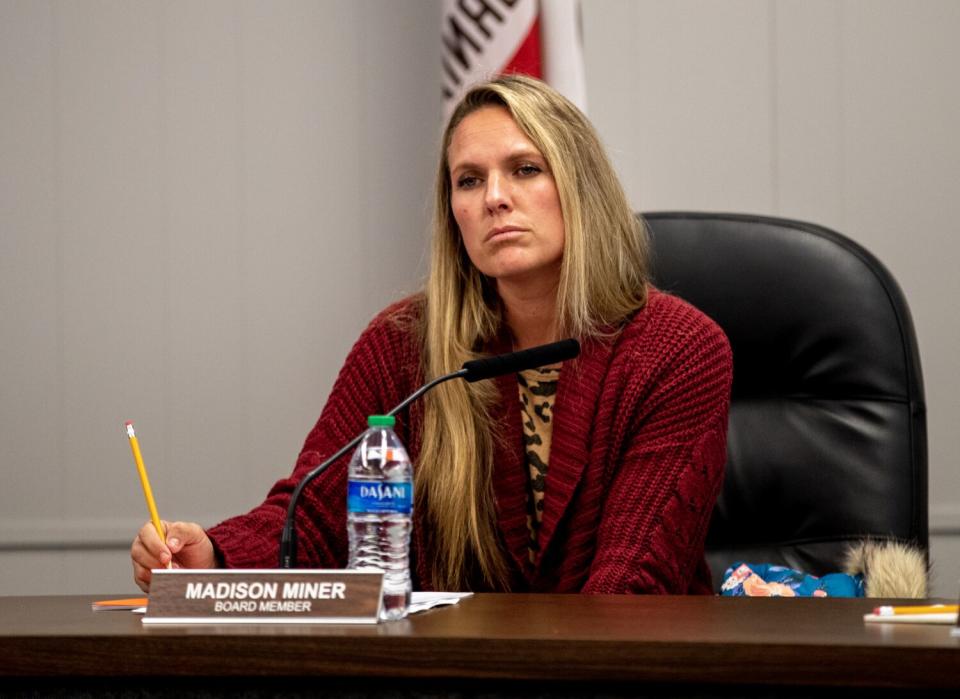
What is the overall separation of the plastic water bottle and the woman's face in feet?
1.99

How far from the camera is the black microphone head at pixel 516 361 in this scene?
1.10 metres

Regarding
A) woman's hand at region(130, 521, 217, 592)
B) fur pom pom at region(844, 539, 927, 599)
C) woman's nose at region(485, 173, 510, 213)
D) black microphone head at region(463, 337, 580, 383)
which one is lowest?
fur pom pom at region(844, 539, 927, 599)

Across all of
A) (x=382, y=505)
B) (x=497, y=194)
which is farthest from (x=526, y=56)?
(x=382, y=505)

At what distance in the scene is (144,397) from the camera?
98.8 inches

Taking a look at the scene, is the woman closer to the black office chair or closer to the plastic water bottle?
the black office chair

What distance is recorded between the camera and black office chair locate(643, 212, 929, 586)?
157 centimetres

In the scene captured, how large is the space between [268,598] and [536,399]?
78 cm

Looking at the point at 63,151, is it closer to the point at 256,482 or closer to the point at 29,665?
the point at 256,482

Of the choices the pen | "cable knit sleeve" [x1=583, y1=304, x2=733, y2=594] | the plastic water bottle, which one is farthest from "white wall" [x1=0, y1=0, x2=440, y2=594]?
the pen

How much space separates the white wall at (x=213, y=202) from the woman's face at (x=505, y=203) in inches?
30.9

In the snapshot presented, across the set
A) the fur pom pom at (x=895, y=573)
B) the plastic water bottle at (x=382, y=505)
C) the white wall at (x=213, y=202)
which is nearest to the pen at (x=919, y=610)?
the plastic water bottle at (x=382, y=505)

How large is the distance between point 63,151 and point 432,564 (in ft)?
4.75

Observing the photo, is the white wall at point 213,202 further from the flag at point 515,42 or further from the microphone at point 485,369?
the microphone at point 485,369

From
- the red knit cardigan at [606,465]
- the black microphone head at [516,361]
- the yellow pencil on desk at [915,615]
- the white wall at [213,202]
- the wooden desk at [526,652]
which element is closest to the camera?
the wooden desk at [526,652]
